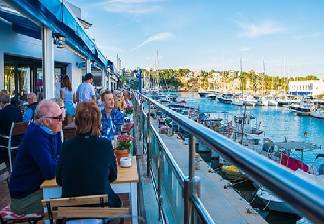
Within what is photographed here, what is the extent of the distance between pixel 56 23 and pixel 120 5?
43.6 metres

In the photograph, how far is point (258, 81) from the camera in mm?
139250

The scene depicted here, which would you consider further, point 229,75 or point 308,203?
point 229,75

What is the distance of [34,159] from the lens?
10.2 feet

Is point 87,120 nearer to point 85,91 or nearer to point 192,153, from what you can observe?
point 192,153

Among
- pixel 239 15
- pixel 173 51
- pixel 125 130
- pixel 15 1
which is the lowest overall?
pixel 125 130

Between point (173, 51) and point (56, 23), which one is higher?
point (173, 51)

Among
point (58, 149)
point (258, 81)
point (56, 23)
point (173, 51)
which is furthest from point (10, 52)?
point (258, 81)

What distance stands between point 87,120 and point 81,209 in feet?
2.24

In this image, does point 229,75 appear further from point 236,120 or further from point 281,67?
point 236,120

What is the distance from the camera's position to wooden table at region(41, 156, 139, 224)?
10.5 ft

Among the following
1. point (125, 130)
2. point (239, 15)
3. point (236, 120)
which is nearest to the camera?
point (125, 130)

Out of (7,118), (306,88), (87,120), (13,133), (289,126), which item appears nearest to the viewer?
(87,120)

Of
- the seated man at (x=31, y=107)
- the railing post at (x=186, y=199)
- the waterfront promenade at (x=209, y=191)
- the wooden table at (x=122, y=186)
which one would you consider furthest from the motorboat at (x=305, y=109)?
the railing post at (x=186, y=199)

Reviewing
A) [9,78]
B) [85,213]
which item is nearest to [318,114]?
[9,78]
